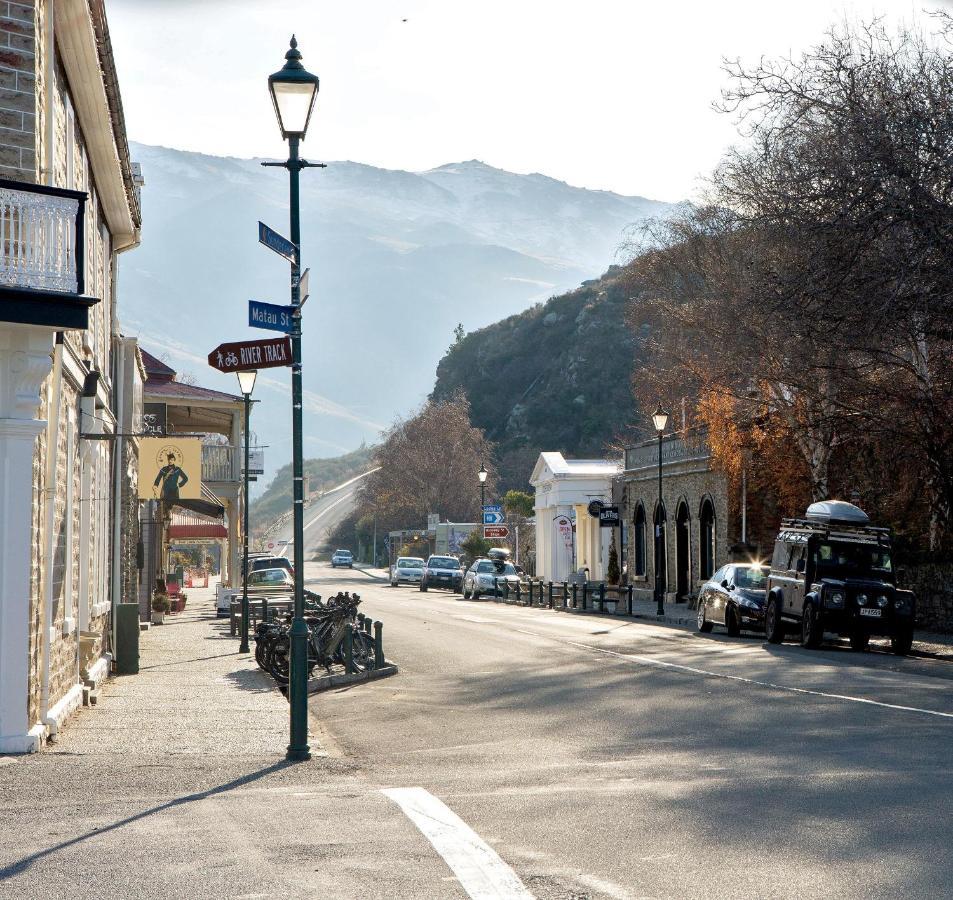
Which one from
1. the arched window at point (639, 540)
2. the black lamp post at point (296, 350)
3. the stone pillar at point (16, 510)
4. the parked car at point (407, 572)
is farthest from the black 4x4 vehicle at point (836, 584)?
the parked car at point (407, 572)

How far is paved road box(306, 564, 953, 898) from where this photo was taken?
7164 millimetres

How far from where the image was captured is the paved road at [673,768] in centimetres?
716

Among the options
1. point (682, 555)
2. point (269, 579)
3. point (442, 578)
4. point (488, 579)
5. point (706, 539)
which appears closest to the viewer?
point (269, 579)

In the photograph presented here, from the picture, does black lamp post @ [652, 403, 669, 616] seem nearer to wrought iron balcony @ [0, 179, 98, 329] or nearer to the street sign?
the street sign

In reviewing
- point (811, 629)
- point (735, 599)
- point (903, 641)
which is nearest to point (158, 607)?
point (735, 599)

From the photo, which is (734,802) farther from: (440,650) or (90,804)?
(440,650)

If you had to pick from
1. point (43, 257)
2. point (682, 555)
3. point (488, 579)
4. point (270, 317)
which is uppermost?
point (43, 257)

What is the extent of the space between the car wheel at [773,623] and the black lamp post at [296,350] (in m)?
16.7

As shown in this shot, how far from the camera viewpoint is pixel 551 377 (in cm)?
13675

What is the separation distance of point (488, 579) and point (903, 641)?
113 ft

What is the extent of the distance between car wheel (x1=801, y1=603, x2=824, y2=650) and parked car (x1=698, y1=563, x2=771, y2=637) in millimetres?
3883

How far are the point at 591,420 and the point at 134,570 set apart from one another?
331 ft

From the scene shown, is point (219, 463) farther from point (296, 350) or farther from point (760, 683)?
point (296, 350)

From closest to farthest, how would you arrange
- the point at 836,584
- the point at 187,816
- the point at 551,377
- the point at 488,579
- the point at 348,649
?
the point at 187,816
the point at 348,649
the point at 836,584
the point at 488,579
the point at 551,377
